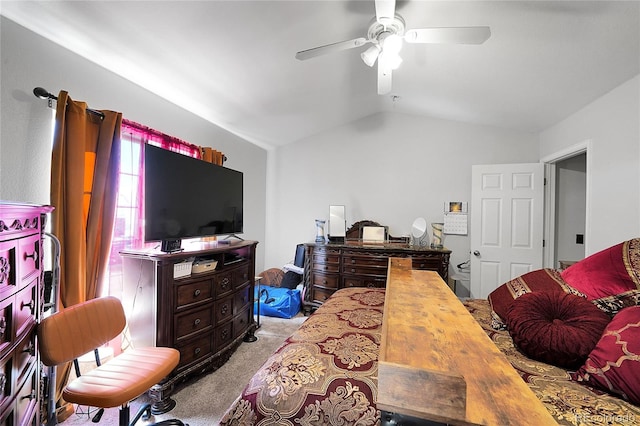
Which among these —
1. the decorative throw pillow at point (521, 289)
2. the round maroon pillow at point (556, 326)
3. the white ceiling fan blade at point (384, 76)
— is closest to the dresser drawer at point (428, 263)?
the decorative throw pillow at point (521, 289)

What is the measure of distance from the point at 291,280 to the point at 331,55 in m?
2.86

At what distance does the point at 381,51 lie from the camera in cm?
177

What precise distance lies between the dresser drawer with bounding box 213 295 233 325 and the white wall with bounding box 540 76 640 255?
3.11m

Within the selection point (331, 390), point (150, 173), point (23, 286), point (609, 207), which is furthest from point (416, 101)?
point (23, 286)

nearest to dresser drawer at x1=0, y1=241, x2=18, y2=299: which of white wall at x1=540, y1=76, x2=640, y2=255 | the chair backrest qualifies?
the chair backrest

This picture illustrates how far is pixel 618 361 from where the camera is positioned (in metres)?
0.87

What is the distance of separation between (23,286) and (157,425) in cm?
105

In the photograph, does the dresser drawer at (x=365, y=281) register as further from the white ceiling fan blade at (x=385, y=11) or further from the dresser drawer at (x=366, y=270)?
the white ceiling fan blade at (x=385, y=11)

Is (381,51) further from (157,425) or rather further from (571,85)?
(157,425)

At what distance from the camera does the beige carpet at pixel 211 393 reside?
165cm

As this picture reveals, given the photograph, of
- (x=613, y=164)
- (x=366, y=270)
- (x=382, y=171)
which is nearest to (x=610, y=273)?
(x=613, y=164)

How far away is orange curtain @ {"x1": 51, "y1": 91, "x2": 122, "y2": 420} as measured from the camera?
5.28ft

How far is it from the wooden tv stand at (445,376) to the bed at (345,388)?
0.83 feet

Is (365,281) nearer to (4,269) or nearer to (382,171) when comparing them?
(382,171)
